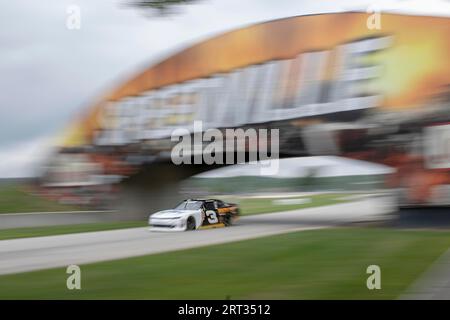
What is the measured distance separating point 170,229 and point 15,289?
147 inches

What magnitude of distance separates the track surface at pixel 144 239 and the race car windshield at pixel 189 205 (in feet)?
1.69

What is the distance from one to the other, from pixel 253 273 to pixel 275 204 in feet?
8.28

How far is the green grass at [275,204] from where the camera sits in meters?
A: 10.1

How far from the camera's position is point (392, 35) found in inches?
472

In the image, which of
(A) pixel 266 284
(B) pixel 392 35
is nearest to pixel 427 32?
(B) pixel 392 35

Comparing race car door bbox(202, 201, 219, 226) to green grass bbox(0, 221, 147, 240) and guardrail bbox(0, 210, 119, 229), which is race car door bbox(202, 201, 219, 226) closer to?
A: green grass bbox(0, 221, 147, 240)

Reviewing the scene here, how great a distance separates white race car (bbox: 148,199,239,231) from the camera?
33.6ft

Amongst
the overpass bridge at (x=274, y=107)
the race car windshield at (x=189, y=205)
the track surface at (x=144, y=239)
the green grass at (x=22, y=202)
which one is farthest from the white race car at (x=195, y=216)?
the green grass at (x=22, y=202)

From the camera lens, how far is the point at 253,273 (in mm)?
7738

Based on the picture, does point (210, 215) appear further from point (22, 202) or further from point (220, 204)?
point (22, 202)

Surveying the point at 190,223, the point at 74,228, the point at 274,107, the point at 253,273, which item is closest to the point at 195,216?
the point at 190,223

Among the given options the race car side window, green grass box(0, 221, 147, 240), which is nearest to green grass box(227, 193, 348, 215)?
the race car side window

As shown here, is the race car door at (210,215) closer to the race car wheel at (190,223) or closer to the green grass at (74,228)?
the race car wheel at (190,223)
